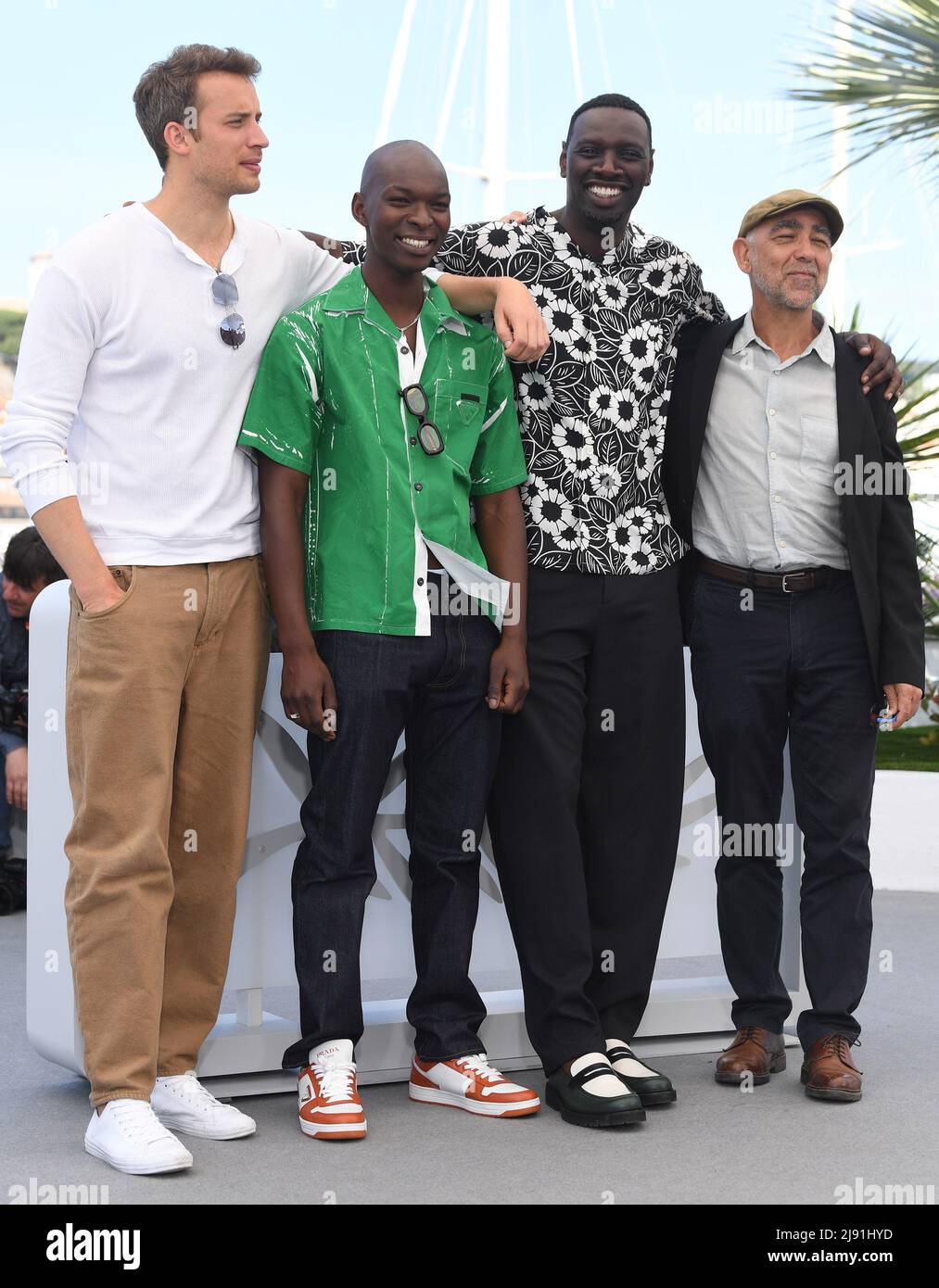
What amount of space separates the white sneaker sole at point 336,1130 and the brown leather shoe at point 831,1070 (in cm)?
96

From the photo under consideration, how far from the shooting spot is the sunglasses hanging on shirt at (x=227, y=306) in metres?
2.77

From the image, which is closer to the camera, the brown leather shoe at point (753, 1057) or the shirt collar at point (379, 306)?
the shirt collar at point (379, 306)

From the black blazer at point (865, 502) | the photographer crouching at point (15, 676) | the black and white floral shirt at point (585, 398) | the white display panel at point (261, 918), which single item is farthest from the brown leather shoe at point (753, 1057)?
the photographer crouching at point (15, 676)

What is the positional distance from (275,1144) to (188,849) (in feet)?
1.83

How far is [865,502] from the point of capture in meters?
3.20

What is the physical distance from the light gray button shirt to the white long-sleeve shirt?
3.39 feet

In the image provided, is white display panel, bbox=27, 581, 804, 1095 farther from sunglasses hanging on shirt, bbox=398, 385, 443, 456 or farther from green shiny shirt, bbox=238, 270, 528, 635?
sunglasses hanging on shirt, bbox=398, 385, 443, 456

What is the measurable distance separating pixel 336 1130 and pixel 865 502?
5.35ft

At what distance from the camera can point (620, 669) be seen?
3068mm

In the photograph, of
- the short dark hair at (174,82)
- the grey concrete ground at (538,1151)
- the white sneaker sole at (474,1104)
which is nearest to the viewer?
the grey concrete ground at (538,1151)

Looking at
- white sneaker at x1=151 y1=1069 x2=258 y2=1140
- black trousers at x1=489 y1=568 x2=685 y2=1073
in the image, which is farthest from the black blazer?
white sneaker at x1=151 y1=1069 x2=258 y2=1140

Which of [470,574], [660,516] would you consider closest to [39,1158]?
[470,574]

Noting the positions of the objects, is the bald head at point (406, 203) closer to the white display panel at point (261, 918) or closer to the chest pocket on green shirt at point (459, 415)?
the chest pocket on green shirt at point (459, 415)
